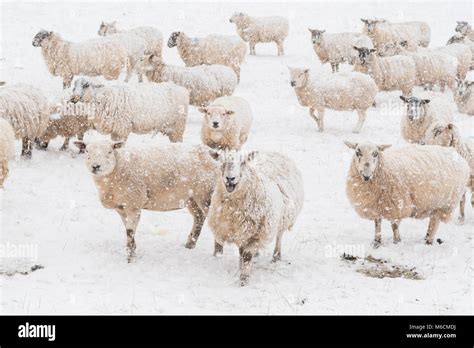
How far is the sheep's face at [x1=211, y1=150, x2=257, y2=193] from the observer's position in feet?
26.5

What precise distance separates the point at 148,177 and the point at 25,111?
168 inches

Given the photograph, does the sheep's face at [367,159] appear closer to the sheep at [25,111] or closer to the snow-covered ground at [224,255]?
the snow-covered ground at [224,255]

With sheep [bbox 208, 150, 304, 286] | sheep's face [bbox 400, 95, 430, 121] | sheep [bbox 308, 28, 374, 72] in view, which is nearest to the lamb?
sheep's face [bbox 400, 95, 430, 121]

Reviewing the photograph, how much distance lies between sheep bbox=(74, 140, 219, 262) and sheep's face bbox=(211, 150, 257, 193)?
1.17 m

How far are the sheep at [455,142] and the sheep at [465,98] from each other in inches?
276

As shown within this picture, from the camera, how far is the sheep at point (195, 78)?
16.1 meters

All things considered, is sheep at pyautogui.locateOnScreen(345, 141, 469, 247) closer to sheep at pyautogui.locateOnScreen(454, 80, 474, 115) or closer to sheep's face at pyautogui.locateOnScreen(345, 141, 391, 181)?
sheep's face at pyautogui.locateOnScreen(345, 141, 391, 181)

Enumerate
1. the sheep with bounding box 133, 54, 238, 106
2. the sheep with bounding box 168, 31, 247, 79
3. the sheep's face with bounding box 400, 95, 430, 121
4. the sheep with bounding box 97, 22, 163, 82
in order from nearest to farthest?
1. the sheep's face with bounding box 400, 95, 430, 121
2. the sheep with bounding box 133, 54, 238, 106
3. the sheep with bounding box 97, 22, 163, 82
4. the sheep with bounding box 168, 31, 247, 79

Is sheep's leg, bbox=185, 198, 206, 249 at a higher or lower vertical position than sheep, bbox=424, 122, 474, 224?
lower

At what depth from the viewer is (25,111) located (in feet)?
40.7

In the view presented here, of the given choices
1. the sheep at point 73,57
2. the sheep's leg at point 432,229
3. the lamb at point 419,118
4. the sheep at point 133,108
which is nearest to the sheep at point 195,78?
the sheep at point 73,57

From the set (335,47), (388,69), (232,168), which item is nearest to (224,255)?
(232,168)

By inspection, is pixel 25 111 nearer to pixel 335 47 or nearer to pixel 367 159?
pixel 367 159
